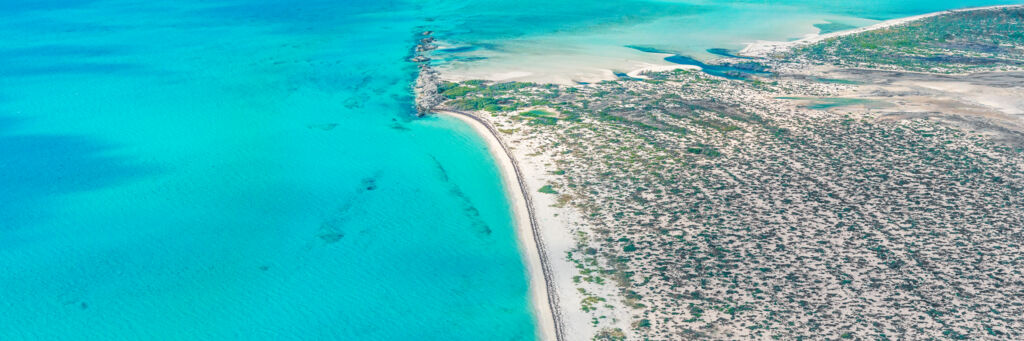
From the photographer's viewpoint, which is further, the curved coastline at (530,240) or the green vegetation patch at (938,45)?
the green vegetation patch at (938,45)

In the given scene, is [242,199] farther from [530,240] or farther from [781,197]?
[781,197]

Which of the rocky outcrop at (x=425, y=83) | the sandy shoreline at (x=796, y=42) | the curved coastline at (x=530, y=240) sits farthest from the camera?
the sandy shoreline at (x=796, y=42)

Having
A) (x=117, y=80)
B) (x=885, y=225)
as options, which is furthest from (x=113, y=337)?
(x=117, y=80)

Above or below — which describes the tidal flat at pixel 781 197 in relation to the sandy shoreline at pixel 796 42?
below

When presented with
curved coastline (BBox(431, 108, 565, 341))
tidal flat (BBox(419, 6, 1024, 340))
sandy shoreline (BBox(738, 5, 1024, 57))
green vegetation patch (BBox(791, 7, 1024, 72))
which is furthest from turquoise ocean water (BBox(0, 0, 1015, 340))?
green vegetation patch (BBox(791, 7, 1024, 72))

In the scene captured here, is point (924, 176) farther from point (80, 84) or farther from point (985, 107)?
point (80, 84)

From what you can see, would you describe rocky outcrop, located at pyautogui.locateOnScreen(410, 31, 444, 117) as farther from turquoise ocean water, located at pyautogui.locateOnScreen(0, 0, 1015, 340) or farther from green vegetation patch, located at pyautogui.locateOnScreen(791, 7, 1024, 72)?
green vegetation patch, located at pyautogui.locateOnScreen(791, 7, 1024, 72)

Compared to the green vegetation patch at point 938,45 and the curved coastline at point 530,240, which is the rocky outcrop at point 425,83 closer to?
the curved coastline at point 530,240

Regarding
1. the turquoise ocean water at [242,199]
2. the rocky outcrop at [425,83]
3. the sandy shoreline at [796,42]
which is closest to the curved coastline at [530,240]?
the turquoise ocean water at [242,199]
